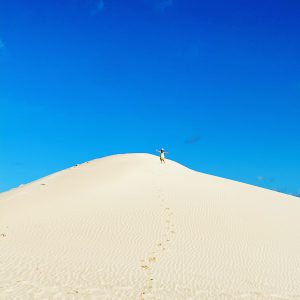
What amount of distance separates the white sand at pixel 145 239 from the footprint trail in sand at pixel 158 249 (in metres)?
0.05

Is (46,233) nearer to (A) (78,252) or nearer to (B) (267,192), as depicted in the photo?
(A) (78,252)

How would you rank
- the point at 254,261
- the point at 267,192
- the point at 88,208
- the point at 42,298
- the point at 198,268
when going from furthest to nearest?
the point at 267,192, the point at 88,208, the point at 254,261, the point at 198,268, the point at 42,298

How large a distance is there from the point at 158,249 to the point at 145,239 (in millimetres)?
1402

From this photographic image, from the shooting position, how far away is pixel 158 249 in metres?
19.6

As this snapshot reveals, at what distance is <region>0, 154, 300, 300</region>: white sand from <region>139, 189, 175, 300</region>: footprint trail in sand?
0.05 m

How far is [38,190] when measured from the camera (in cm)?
3084

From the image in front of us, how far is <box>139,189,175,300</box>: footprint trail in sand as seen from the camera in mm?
15217

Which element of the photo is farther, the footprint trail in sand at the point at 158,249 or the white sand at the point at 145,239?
the white sand at the point at 145,239

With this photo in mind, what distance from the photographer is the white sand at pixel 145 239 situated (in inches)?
611

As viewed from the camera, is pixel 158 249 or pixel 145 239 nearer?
pixel 158 249

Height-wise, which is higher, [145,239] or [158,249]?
[145,239]

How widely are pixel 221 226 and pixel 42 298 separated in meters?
12.2

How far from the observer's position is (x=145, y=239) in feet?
68.5

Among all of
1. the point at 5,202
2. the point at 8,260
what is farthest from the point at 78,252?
the point at 5,202
